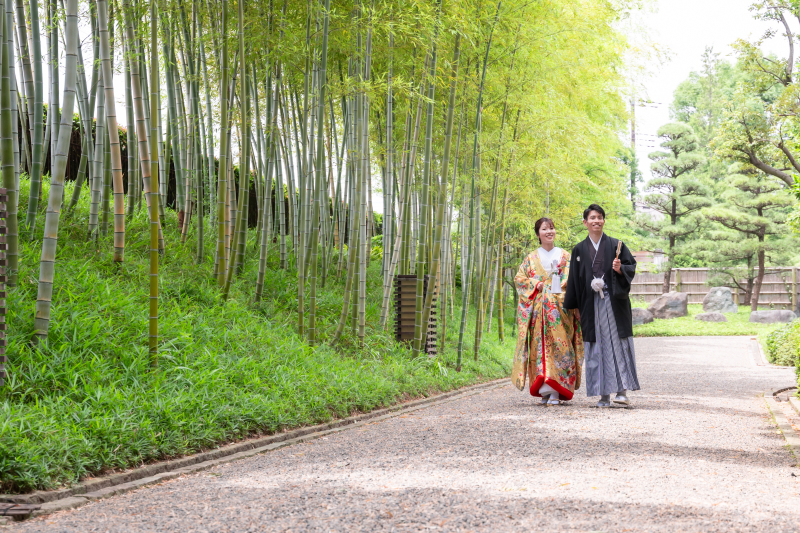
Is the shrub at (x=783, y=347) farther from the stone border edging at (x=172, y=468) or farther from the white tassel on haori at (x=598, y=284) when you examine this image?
the stone border edging at (x=172, y=468)

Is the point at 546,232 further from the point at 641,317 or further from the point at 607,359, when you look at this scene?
the point at 641,317

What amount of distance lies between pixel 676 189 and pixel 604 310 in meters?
17.6

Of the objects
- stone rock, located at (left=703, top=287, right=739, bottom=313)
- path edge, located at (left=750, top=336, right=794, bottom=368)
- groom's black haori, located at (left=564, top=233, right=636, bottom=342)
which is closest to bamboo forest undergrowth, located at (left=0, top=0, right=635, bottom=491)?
groom's black haori, located at (left=564, top=233, right=636, bottom=342)

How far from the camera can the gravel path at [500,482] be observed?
222 cm

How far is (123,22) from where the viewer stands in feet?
19.4

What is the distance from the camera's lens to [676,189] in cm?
2111

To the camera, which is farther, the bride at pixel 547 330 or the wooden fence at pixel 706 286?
the wooden fence at pixel 706 286

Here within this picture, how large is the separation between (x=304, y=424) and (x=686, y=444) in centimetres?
217

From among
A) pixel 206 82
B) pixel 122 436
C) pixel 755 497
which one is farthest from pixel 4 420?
pixel 206 82

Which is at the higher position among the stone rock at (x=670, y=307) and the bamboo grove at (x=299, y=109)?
the bamboo grove at (x=299, y=109)

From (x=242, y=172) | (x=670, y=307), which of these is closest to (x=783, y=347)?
(x=242, y=172)

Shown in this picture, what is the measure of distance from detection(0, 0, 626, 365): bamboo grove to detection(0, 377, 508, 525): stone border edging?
0.87 m

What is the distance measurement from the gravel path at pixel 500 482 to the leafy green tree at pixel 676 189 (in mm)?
17245

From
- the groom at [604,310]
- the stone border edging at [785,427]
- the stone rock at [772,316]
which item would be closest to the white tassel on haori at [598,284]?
the groom at [604,310]
